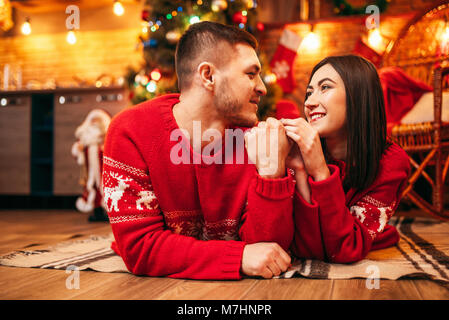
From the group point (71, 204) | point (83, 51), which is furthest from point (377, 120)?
point (83, 51)

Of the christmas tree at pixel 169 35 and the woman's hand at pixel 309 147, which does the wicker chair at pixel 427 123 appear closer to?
the christmas tree at pixel 169 35

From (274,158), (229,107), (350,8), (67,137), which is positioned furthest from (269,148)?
(350,8)

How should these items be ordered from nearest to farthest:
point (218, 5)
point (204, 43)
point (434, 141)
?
point (204, 43), point (434, 141), point (218, 5)

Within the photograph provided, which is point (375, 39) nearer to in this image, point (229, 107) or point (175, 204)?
point (229, 107)

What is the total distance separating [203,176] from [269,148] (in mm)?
213

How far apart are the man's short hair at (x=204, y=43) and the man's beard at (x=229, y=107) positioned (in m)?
0.10

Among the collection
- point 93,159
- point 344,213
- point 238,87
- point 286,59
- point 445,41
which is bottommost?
point 344,213

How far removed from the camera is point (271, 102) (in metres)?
2.70

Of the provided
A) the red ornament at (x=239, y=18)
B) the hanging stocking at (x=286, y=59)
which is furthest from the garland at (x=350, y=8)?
the red ornament at (x=239, y=18)

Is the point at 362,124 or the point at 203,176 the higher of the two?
the point at 362,124

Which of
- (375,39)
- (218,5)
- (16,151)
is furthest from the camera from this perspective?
(16,151)

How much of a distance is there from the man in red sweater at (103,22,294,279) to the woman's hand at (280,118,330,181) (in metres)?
0.03

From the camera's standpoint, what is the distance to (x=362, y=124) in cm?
104

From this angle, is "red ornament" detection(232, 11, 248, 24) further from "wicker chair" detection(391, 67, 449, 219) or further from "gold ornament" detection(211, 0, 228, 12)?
"wicker chair" detection(391, 67, 449, 219)
